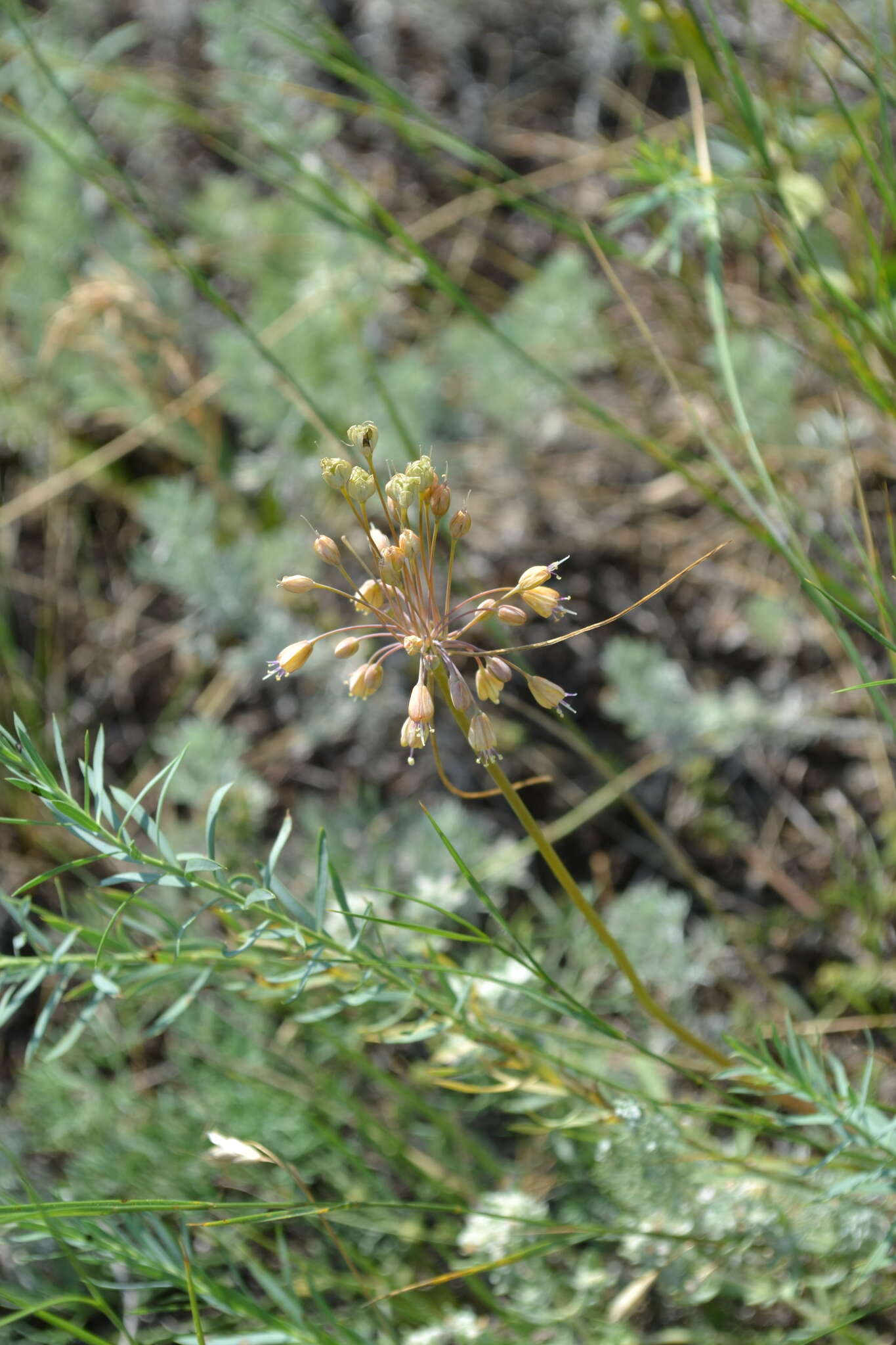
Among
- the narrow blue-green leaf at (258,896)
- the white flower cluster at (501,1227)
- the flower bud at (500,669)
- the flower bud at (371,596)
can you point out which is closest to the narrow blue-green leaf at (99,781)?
the narrow blue-green leaf at (258,896)

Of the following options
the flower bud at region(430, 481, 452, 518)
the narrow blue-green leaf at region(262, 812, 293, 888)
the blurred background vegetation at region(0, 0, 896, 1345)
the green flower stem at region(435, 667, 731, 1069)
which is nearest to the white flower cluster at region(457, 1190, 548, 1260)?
the blurred background vegetation at region(0, 0, 896, 1345)

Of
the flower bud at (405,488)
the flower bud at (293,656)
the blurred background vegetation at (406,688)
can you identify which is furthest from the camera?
the blurred background vegetation at (406,688)

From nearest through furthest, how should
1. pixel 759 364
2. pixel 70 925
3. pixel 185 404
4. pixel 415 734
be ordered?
pixel 415 734, pixel 70 925, pixel 759 364, pixel 185 404

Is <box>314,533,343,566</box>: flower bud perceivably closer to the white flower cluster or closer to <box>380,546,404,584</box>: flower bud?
<box>380,546,404,584</box>: flower bud

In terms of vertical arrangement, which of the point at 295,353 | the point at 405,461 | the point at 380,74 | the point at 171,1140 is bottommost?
the point at 171,1140

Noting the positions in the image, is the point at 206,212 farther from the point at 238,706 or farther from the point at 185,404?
the point at 238,706

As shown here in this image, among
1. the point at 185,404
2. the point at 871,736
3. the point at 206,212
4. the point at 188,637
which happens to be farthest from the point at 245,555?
the point at 871,736

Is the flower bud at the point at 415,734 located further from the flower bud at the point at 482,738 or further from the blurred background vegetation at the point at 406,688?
the blurred background vegetation at the point at 406,688
